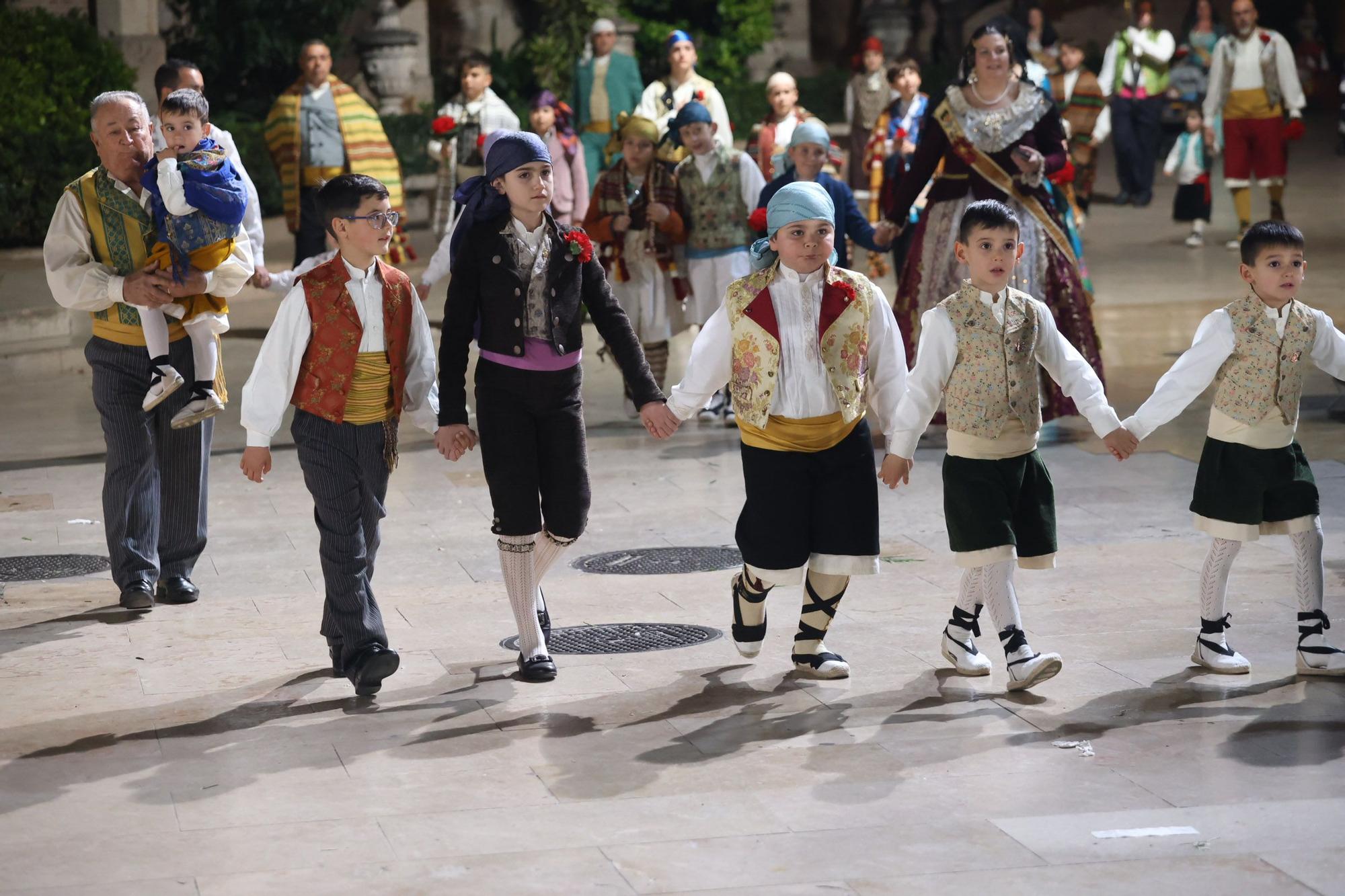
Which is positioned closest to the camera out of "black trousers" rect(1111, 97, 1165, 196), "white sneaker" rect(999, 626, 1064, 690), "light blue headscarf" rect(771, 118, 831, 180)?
"white sneaker" rect(999, 626, 1064, 690)

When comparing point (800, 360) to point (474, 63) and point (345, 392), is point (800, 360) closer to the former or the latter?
A: point (345, 392)

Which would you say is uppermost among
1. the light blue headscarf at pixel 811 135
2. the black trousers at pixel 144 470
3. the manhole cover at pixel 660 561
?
the light blue headscarf at pixel 811 135

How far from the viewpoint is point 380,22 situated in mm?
25297

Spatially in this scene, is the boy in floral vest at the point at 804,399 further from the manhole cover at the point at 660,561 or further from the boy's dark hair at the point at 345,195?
the manhole cover at the point at 660,561

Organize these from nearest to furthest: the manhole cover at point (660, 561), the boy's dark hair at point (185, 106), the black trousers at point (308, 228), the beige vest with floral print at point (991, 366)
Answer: the beige vest with floral print at point (991, 366), the boy's dark hair at point (185, 106), the manhole cover at point (660, 561), the black trousers at point (308, 228)

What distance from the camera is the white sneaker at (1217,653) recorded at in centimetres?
621

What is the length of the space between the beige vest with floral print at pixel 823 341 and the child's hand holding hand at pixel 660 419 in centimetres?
23

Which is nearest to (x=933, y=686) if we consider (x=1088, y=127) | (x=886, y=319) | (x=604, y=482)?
(x=886, y=319)

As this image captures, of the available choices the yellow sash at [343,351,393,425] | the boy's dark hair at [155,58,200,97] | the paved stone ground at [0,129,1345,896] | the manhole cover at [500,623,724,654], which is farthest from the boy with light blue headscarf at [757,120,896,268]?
the yellow sash at [343,351,393,425]

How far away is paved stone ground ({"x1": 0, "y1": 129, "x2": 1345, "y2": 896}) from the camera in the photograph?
4703mm

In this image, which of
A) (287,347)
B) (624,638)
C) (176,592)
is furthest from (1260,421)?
(176,592)

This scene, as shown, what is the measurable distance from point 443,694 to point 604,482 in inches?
144

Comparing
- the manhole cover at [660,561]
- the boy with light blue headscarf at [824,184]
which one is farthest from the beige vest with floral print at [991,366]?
the boy with light blue headscarf at [824,184]

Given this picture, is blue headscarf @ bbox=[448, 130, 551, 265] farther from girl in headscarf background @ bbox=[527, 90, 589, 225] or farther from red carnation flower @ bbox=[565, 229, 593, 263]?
girl in headscarf background @ bbox=[527, 90, 589, 225]
